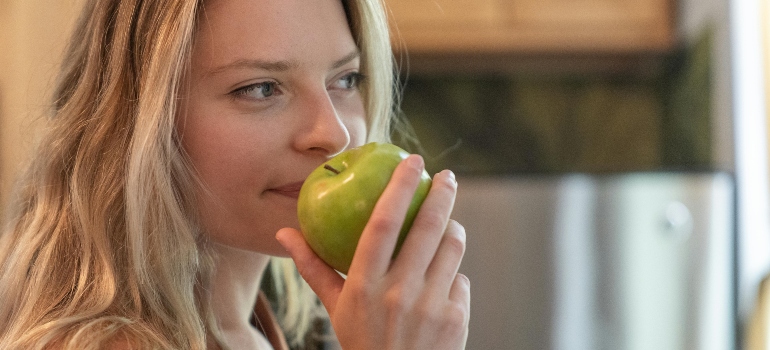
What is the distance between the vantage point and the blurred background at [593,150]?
2.02m

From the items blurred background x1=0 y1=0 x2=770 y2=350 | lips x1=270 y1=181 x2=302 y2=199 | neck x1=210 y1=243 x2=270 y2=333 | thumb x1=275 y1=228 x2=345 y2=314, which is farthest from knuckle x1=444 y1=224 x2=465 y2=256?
blurred background x1=0 y1=0 x2=770 y2=350

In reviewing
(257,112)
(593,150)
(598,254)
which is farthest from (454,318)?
(593,150)

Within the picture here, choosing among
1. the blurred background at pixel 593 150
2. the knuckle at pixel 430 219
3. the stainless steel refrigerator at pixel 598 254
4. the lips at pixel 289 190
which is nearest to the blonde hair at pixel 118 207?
the lips at pixel 289 190

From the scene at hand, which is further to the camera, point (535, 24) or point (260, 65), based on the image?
point (535, 24)

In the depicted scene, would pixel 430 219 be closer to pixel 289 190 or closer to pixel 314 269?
pixel 314 269

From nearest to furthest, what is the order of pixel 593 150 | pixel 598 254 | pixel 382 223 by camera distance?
pixel 382 223
pixel 598 254
pixel 593 150

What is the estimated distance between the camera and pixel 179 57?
935 millimetres

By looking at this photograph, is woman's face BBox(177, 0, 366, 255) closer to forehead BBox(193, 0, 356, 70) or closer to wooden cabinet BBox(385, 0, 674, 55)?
forehead BBox(193, 0, 356, 70)

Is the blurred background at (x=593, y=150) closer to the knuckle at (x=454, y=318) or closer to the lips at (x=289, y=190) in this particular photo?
the lips at (x=289, y=190)

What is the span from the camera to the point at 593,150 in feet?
Result: 9.04

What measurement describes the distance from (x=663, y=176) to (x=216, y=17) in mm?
1438

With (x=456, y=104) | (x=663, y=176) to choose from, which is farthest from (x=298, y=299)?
(x=456, y=104)

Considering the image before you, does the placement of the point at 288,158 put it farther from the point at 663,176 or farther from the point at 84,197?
the point at 663,176

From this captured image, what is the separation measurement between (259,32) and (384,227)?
13.3 inches
